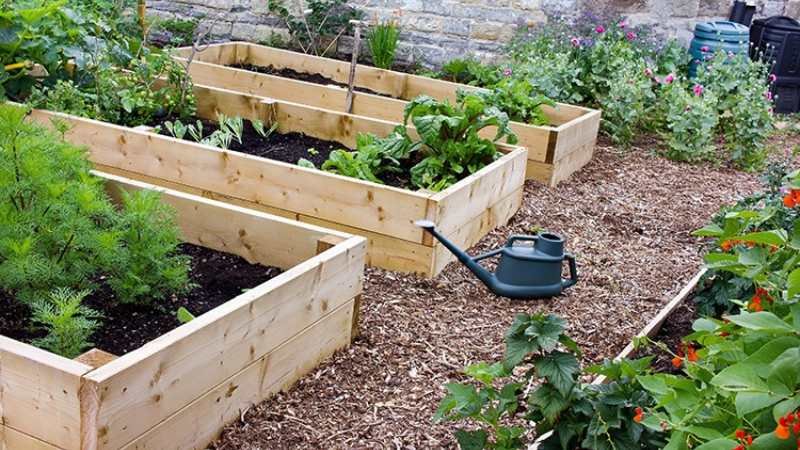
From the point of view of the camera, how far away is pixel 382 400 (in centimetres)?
307

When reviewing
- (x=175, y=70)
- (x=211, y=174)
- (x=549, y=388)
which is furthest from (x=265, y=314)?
(x=175, y=70)

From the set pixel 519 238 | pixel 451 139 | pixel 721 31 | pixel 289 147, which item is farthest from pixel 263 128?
pixel 721 31

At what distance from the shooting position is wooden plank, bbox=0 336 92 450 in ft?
7.37

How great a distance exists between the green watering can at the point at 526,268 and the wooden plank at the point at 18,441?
185 cm

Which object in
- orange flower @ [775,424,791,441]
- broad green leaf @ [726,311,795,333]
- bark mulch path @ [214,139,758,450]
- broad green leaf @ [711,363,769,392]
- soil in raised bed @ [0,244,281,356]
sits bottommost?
bark mulch path @ [214,139,758,450]

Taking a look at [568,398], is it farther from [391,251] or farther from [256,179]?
[256,179]

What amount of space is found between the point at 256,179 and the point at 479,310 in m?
1.20

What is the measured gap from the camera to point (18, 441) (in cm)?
236

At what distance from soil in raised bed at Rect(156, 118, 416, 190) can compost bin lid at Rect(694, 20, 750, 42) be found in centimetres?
393

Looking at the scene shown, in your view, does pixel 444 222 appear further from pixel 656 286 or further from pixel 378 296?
pixel 656 286

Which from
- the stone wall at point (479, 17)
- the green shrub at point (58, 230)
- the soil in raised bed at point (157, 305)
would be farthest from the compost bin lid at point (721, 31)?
the green shrub at point (58, 230)

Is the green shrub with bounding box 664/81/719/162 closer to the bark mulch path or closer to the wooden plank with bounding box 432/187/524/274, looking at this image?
the bark mulch path

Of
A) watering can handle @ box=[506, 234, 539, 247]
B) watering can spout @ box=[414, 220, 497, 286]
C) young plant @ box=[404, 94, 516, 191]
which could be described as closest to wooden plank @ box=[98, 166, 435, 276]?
watering can spout @ box=[414, 220, 497, 286]

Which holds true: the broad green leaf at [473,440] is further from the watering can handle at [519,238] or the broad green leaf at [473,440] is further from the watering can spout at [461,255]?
the watering can handle at [519,238]
